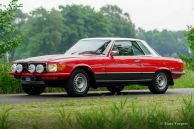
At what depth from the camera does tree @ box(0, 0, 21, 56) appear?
1841 cm

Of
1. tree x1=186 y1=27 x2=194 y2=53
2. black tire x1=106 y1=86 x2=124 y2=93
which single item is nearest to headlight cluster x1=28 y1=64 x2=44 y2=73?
black tire x1=106 y1=86 x2=124 y2=93

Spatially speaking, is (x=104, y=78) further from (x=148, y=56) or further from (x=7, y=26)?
(x=7, y=26)

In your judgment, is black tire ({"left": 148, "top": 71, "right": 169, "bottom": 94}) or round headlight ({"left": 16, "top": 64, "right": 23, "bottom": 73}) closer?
round headlight ({"left": 16, "top": 64, "right": 23, "bottom": 73})

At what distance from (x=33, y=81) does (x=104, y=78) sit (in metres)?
1.95

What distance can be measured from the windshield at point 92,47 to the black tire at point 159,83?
73.0 inches

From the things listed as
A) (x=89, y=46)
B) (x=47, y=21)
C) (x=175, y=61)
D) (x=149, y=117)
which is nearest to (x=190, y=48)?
(x=175, y=61)

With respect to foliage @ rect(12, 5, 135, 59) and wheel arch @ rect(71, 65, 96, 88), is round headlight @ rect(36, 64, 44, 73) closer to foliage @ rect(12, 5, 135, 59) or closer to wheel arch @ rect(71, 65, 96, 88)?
wheel arch @ rect(71, 65, 96, 88)

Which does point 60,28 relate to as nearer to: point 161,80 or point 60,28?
point 60,28

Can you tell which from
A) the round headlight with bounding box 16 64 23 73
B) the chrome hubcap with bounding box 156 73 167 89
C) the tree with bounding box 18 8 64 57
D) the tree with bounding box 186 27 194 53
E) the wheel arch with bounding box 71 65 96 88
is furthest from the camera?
the tree with bounding box 18 8 64 57

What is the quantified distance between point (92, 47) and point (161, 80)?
242cm

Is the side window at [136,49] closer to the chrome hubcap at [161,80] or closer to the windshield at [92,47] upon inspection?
the chrome hubcap at [161,80]

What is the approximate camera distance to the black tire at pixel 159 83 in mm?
16766

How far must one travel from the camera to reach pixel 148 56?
55.3ft

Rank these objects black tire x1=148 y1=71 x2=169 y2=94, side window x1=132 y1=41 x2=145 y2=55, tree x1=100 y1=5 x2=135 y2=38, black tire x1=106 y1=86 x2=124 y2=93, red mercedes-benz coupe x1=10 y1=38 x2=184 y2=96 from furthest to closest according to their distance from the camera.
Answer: tree x1=100 y1=5 x2=135 y2=38 < black tire x1=106 y1=86 x2=124 y2=93 < black tire x1=148 y1=71 x2=169 y2=94 < side window x1=132 y1=41 x2=145 y2=55 < red mercedes-benz coupe x1=10 y1=38 x2=184 y2=96
